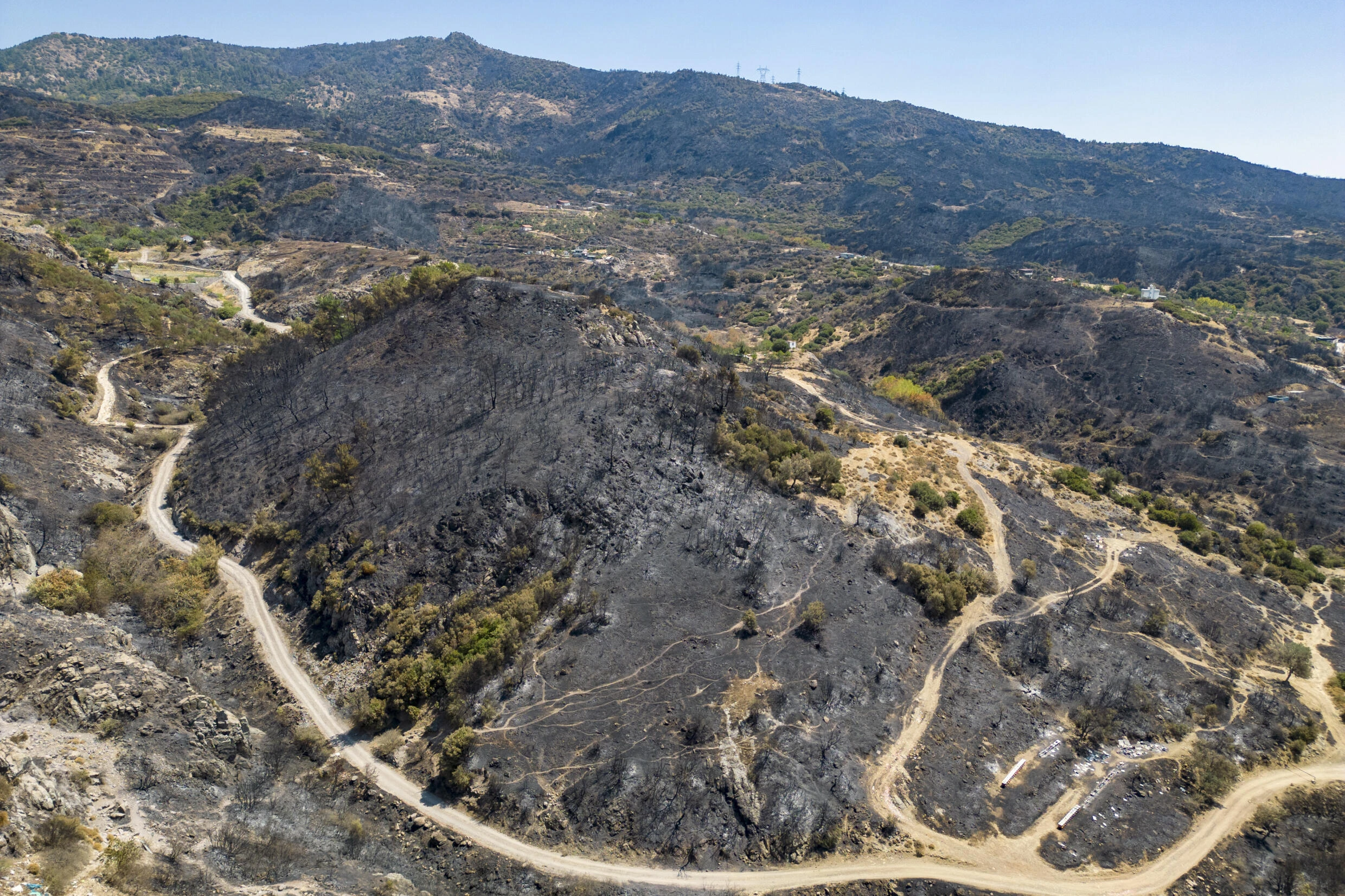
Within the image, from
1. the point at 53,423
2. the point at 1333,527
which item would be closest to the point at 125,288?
the point at 53,423

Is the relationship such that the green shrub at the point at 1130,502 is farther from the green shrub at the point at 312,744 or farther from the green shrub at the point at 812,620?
the green shrub at the point at 312,744

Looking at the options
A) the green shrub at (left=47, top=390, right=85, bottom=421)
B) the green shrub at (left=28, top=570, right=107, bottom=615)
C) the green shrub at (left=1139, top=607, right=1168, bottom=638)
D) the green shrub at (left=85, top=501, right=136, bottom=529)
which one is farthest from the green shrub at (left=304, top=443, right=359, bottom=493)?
the green shrub at (left=1139, top=607, right=1168, bottom=638)

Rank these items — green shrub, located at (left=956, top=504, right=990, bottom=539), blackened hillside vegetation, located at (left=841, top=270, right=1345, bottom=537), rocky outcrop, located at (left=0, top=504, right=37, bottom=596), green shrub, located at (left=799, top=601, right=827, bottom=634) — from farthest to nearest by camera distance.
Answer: blackened hillside vegetation, located at (left=841, top=270, right=1345, bottom=537), green shrub, located at (left=956, top=504, right=990, bottom=539), green shrub, located at (left=799, top=601, right=827, bottom=634), rocky outcrop, located at (left=0, top=504, right=37, bottom=596)

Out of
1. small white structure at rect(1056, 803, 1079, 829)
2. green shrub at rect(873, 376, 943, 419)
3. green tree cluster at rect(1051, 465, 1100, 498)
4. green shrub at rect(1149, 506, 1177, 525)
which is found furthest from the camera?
green shrub at rect(873, 376, 943, 419)

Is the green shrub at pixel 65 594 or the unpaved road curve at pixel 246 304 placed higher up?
the unpaved road curve at pixel 246 304

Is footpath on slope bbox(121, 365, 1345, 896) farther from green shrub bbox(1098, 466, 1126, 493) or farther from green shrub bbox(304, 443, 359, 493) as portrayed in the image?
green shrub bbox(1098, 466, 1126, 493)

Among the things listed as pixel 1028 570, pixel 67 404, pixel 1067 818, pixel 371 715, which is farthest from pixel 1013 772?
pixel 67 404

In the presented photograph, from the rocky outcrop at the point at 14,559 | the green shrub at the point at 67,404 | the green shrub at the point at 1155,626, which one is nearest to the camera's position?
the rocky outcrop at the point at 14,559

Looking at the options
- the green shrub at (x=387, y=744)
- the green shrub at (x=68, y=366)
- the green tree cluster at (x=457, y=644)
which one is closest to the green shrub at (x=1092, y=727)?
the green tree cluster at (x=457, y=644)
